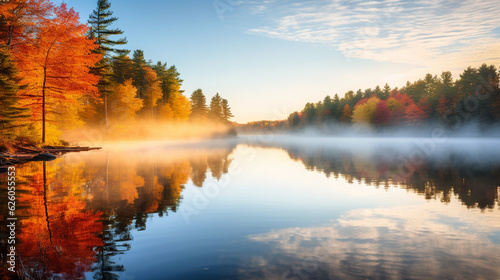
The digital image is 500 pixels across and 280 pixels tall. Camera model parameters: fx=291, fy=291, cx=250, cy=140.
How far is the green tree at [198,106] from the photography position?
337 feet

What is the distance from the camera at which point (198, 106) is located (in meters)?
105

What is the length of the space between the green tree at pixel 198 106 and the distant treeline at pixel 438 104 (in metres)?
57.9

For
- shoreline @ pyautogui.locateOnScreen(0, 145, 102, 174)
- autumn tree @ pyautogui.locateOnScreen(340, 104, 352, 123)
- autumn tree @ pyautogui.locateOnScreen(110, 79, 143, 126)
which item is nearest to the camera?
shoreline @ pyautogui.locateOnScreen(0, 145, 102, 174)

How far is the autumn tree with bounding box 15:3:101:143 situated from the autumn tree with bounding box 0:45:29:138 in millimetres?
3325

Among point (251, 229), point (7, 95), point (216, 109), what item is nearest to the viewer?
point (251, 229)

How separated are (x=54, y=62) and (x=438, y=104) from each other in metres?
98.3

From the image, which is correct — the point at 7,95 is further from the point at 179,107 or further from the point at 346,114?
the point at 346,114

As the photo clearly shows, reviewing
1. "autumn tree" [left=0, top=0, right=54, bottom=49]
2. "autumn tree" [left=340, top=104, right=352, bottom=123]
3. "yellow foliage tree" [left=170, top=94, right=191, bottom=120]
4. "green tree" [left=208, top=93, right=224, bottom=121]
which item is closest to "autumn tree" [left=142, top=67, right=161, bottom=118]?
"yellow foliage tree" [left=170, top=94, right=191, bottom=120]

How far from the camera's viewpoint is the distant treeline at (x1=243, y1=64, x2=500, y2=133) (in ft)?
251

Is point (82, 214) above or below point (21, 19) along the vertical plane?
below

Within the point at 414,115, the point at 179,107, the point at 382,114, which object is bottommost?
the point at 414,115

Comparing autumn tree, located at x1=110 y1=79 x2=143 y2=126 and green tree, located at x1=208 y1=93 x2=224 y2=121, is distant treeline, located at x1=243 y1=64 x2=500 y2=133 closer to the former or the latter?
green tree, located at x1=208 y1=93 x2=224 y2=121

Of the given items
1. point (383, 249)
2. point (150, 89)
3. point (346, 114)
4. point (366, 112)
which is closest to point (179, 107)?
point (150, 89)

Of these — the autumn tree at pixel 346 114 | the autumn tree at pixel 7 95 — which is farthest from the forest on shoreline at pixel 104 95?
the autumn tree at pixel 346 114
